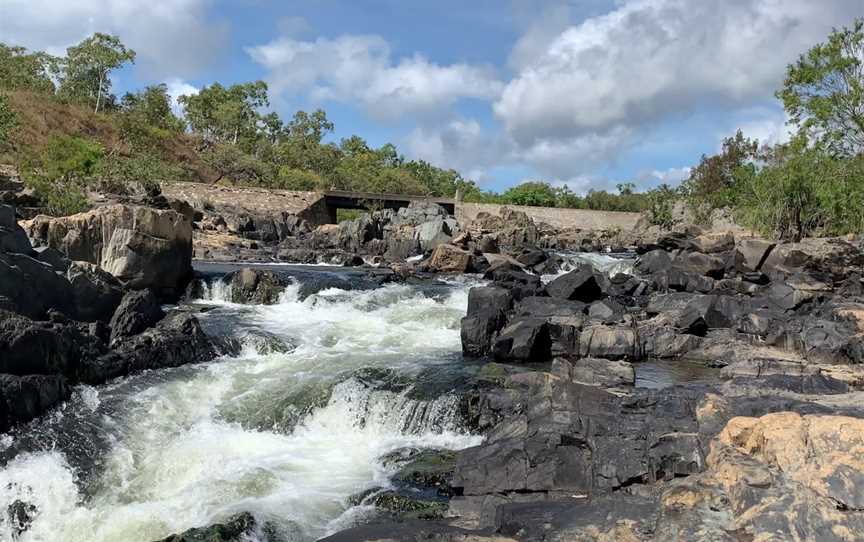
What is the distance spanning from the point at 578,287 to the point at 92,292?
13.4m

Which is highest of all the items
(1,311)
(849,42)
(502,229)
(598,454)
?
(849,42)

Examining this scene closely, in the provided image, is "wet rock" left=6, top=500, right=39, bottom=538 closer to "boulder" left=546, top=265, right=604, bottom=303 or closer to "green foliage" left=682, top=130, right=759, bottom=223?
"boulder" left=546, top=265, right=604, bottom=303

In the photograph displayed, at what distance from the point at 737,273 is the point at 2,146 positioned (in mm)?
43581

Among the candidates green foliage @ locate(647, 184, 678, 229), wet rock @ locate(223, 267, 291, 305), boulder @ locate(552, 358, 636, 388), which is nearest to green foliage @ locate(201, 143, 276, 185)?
green foliage @ locate(647, 184, 678, 229)

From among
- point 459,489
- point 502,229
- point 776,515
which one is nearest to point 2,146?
point 502,229

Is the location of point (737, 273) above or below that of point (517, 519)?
above

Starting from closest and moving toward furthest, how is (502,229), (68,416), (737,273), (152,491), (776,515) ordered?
(776,515), (152,491), (68,416), (737,273), (502,229)

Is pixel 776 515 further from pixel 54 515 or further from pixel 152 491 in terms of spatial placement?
pixel 54 515

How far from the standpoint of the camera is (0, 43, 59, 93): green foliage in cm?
5869

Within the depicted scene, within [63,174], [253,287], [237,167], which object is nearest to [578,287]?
[253,287]

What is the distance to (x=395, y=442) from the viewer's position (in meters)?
11.3

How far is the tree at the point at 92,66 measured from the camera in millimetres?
67562

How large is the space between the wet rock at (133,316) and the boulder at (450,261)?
15492 mm

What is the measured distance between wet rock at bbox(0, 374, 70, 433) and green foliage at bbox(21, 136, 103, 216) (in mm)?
19878
